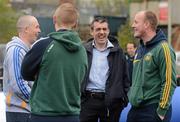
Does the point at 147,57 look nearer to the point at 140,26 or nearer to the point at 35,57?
the point at 140,26

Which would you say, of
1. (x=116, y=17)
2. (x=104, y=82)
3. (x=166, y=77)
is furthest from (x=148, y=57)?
(x=116, y=17)

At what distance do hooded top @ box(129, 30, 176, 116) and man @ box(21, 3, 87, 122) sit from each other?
99cm

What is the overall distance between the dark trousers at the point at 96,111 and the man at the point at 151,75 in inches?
30.8

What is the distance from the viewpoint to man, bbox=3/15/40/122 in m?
5.57

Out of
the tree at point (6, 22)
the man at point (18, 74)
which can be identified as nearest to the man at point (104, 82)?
the man at point (18, 74)

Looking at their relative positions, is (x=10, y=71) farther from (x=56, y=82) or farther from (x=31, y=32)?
(x=56, y=82)

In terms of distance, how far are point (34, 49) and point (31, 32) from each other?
3.38 ft

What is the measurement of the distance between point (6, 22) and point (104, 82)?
22.5 meters

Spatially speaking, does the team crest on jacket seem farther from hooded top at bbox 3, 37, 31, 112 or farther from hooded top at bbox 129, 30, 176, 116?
hooded top at bbox 3, 37, 31, 112

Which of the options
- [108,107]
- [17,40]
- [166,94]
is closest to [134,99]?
[166,94]

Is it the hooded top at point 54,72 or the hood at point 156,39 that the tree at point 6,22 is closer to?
the hood at point 156,39

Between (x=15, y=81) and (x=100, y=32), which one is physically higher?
(x=100, y=32)

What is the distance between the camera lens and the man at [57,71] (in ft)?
15.6

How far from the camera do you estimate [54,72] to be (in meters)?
4.77
